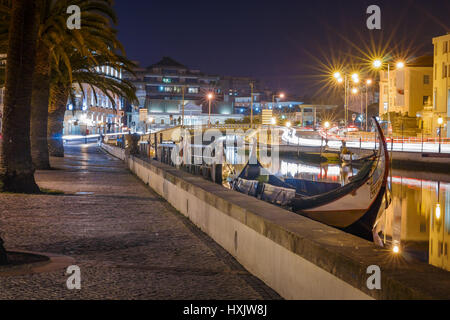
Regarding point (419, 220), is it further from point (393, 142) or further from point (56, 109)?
point (393, 142)

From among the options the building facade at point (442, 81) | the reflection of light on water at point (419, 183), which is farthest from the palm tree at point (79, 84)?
the building facade at point (442, 81)

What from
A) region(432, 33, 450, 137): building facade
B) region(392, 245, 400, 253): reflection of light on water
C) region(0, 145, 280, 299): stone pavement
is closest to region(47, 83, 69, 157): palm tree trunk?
region(0, 145, 280, 299): stone pavement

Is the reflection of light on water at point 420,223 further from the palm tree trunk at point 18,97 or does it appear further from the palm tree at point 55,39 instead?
the palm tree at point 55,39

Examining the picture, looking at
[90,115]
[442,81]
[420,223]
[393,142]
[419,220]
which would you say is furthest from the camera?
[90,115]

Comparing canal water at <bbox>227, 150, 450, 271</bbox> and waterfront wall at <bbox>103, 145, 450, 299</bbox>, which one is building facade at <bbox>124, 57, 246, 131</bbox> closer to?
canal water at <bbox>227, 150, 450, 271</bbox>

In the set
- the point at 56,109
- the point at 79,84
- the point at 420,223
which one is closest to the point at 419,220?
the point at 420,223

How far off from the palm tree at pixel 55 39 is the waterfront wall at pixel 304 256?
12749 mm

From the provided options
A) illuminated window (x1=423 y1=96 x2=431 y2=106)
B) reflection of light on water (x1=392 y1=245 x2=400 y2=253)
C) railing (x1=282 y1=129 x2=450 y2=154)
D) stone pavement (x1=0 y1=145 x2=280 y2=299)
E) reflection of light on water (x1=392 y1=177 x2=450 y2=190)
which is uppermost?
illuminated window (x1=423 y1=96 x2=431 y2=106)

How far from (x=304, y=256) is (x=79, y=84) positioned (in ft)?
78.6

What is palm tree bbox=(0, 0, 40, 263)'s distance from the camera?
571 inches

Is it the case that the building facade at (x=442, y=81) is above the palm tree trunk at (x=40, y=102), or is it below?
above

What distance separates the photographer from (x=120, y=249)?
852cm

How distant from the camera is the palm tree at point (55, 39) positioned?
20.4 m

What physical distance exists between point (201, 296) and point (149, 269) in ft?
4.75
